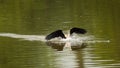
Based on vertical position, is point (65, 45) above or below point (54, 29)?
below

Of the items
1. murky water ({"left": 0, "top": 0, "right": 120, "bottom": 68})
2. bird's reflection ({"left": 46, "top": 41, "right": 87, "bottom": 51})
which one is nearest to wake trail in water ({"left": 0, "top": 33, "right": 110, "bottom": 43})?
murky water ({"left": 0, "top": 0, "right": 120, "bottom": 68})

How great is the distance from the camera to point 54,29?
9.41 meters

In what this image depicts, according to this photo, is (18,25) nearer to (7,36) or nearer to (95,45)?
(7,36)

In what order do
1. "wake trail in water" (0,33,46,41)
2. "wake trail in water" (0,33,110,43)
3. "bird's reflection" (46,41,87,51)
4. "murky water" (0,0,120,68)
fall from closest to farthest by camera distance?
"murky water" (0,0,120,68) → "bird's reflection" (46,41,87,51) → "wake trail in water" (0,33,110,43) → "wake trail in water" (0,33,46,41)

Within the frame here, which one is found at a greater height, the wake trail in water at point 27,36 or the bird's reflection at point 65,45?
the wake trail in water at point 27,36

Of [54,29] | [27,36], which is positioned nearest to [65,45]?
[27,36]

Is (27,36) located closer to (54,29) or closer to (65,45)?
(54,29)

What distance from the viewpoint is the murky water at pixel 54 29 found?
259 inches

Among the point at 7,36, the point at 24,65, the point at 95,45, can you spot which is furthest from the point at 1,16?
the point at 24,65

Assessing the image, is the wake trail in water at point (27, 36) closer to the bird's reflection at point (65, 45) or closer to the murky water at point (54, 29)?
the murky water at point (54, 29)

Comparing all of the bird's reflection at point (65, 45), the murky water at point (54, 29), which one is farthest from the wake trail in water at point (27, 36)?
the bird's reflection at point (65, 45)

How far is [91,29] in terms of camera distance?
30.8 ft

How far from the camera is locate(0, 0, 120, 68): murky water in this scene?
21.6 feet

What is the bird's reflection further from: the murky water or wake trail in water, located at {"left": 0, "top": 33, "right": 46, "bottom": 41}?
wake trail in water, located at {"left": 0, "top": 33, "right": 46, "bottom": 41}
